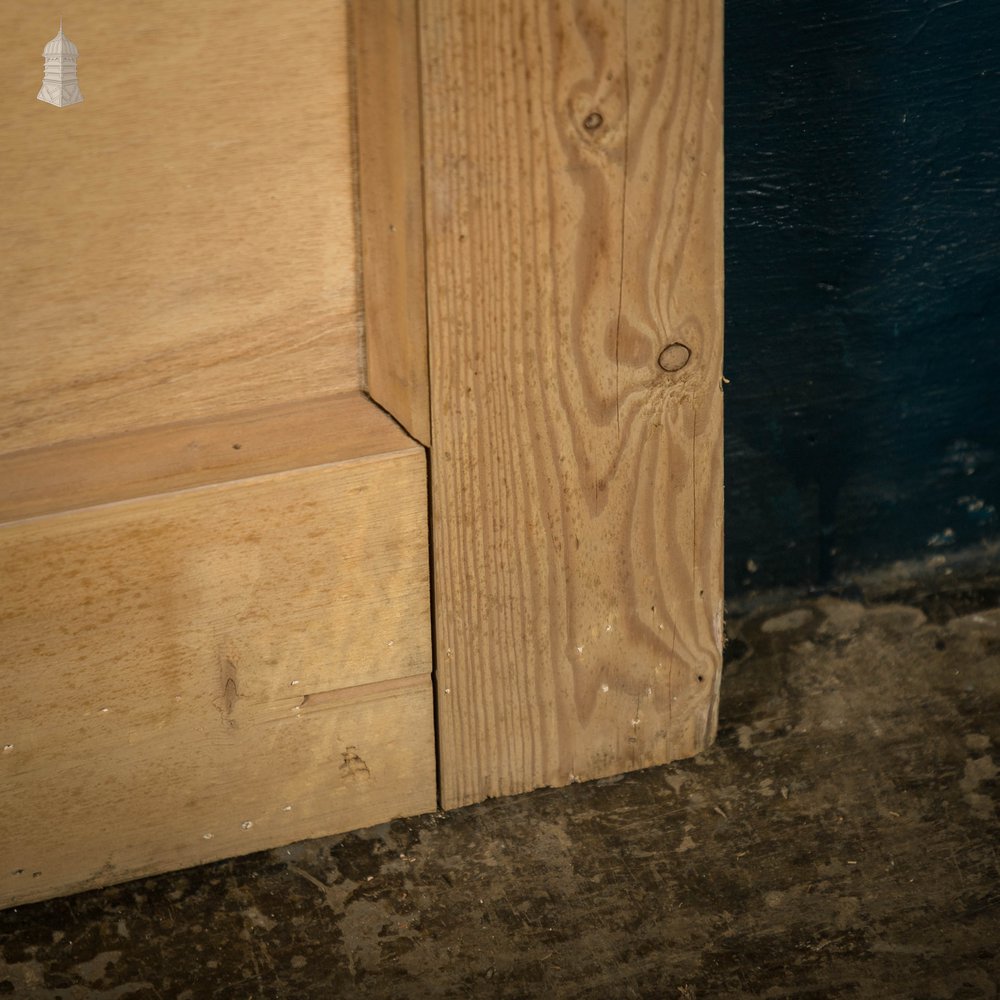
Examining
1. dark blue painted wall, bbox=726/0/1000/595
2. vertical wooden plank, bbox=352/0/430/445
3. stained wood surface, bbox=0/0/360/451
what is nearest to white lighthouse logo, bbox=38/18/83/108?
stained wood surface, bbox=0/0/360/451

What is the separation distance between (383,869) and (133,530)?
0.41 metres

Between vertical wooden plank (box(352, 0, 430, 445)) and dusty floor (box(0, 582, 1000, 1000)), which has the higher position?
vertical wooden plank (box(352, 0, 430, 445))

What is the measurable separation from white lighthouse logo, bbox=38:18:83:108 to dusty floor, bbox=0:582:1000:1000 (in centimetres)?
71

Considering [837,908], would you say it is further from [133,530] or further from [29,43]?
[29,43]

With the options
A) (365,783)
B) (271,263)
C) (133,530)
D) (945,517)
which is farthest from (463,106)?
(945,517)

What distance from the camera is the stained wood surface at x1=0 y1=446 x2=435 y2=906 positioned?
1.13 m

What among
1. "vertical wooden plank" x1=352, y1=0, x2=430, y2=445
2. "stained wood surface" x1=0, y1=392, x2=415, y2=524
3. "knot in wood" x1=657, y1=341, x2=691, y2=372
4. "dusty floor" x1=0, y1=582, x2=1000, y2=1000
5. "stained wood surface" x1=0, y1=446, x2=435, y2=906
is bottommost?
"dusty floor" x1=0, y1=582, x2=1000, y2=1000

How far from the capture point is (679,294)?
3.91ft

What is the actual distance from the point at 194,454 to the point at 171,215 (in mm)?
194

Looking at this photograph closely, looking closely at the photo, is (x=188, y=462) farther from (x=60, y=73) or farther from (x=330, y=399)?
(x=60, y=73)

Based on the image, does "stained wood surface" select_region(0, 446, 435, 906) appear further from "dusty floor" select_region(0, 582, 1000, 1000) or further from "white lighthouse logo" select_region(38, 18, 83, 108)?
"white lighthouse logo" select_region(38, 18, 83, 108)

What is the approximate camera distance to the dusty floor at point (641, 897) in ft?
3.87

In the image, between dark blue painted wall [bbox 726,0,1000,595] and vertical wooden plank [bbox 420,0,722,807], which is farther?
dark blue painted wall [bbox 726,0,1000,595]

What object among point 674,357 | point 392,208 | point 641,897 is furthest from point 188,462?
point 641,897
